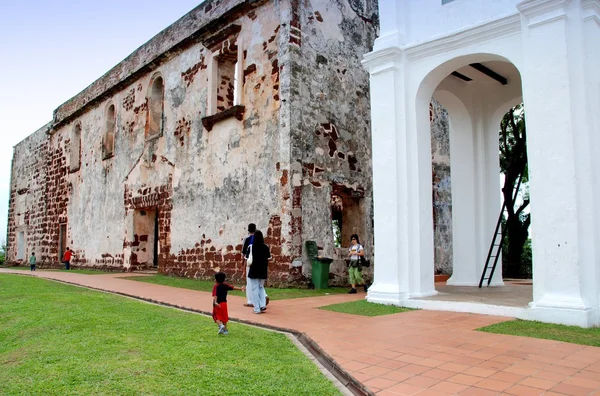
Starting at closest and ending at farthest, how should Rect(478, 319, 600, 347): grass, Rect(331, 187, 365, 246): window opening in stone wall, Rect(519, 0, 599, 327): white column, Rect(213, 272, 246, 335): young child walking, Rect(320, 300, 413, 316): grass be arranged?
Rect(478, 319, 600, 347): grass → Rect(213, 272, 246, 335): young child walking → Rect(519, 0, 599, 327): white column → Rect(320, 300, 413, 316): grass → Rect(331, 187, 365, 246): window opening in stone wall

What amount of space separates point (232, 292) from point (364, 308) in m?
3.78

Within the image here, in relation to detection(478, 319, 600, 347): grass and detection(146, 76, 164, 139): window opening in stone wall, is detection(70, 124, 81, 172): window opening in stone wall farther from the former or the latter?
detection(478, 319, 600, 347): grass

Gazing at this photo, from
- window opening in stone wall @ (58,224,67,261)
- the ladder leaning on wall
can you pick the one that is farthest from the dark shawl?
window opening in stone wall @ (58,224,67,261)

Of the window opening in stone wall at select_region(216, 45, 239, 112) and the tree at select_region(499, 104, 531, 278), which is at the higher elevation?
the window opening in stone wall at select_region(216, 45, 239, 112)

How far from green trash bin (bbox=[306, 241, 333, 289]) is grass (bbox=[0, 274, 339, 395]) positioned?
415cm

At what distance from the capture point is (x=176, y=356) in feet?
14.1

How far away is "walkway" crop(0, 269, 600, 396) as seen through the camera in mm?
3604

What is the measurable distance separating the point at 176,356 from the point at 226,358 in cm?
45

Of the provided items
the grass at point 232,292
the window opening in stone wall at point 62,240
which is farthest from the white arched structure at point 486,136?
the window opening in stone wall at point 62,240

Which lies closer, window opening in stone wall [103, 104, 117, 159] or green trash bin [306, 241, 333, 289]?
green trash bin [306, 241, 333, 289]

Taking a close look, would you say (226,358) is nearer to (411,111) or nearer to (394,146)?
(394,146)

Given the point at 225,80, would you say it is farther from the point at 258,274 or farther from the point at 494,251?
the point at 494,251

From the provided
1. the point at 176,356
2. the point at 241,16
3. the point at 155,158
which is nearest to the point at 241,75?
the point at 241,16

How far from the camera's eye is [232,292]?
33.5 feet
